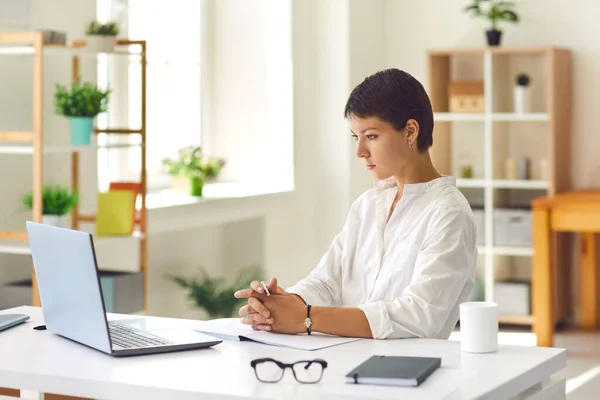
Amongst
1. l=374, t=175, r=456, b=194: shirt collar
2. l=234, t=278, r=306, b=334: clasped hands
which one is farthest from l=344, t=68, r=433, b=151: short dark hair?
l=234, t=278, r=306, b=334: clasped hands

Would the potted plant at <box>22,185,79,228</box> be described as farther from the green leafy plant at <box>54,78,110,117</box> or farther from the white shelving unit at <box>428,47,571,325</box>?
the white shelving unit at <box>428,47,571,325</box>

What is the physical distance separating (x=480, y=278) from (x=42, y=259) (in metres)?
4.35

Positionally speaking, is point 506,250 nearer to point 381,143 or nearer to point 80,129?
point 80,129

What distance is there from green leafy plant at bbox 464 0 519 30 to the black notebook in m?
4.17

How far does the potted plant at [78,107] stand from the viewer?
3.80 meters

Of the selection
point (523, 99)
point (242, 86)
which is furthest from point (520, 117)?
point (242, 86)

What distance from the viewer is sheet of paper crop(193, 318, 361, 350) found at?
7.03ft

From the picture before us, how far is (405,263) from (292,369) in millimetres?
705

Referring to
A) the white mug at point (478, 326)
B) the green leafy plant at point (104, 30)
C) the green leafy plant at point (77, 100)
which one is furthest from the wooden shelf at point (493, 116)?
the white mug at point (478, 326)

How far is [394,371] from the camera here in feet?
5.90

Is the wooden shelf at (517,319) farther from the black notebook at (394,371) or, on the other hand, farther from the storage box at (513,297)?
the black notebook at (394,371)

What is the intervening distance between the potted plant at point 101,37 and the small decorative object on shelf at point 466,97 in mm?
2509

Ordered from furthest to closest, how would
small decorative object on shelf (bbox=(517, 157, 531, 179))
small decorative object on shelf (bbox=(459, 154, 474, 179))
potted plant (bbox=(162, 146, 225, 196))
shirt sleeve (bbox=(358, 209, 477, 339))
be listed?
small decorative object on shelf (bbox=(459, 154, 474, 179)) → small decorative object on shelf (bbox=(517, 157, 531, 179)) → potted plant (bbox=(162, 146, 225, 196)) → shirt sleeve (bbox=(358, 209, 477, 339))

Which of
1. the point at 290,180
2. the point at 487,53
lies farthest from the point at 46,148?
the point at 487,53
